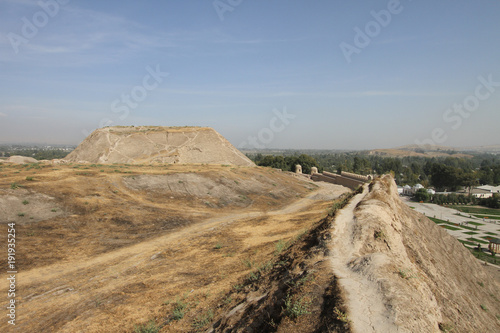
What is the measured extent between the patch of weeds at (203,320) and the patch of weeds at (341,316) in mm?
2931

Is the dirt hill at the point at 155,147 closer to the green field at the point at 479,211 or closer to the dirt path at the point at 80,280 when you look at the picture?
the dirt path at the point at 80,280

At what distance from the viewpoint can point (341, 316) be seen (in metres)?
3.51

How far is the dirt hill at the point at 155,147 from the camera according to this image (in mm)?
36312

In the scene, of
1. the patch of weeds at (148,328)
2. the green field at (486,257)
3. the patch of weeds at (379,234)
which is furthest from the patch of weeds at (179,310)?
the green field at (486,257)

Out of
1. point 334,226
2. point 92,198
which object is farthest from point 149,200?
point 334,226

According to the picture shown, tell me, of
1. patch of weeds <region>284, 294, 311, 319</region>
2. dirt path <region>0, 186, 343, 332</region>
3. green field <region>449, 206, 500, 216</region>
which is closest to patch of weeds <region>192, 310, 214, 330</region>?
patch of weeds <region>284, 294, 311, 319</region>

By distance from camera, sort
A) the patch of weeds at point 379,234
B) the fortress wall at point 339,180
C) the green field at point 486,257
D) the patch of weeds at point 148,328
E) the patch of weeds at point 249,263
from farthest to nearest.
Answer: the fortress wall at point 339,180 < the green field at point 486,257 < the patch of weeds at point 249,263 < the patch of weeds at point 379,234 < the patch of weeds at point 148,328

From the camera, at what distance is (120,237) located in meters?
12.9

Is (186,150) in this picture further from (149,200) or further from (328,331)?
(328,331)

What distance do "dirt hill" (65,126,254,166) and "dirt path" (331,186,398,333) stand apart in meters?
32.8

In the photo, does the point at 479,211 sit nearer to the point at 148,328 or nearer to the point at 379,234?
the point at 379,234

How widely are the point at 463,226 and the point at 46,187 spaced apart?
5303cm

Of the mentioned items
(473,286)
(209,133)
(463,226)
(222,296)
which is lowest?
(463,226)

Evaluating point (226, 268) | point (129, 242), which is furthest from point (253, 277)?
point (129, 242)
